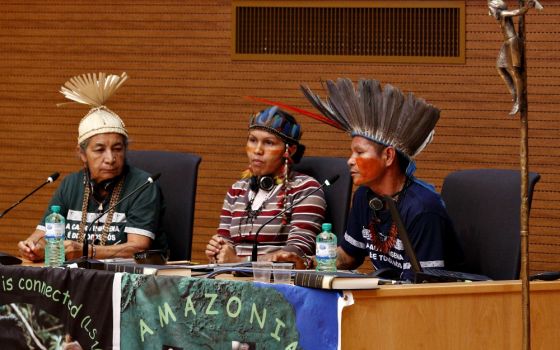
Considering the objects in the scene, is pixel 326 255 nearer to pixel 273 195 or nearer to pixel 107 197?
pixel 273 195

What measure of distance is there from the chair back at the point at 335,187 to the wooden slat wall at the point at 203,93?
53.6 inches

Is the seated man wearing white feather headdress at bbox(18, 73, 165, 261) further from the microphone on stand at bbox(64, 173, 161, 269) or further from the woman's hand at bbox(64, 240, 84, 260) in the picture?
the woman's hand at bbox(64, 240, 84, 260)

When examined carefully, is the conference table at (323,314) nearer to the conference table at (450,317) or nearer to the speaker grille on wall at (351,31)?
the conference table at (450,317)

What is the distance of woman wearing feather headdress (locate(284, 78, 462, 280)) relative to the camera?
383 centimetres

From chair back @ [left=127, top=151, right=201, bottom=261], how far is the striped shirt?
16cm

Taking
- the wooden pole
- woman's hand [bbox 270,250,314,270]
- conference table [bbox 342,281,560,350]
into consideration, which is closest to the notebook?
conference table [bbox 342,281,560,350]

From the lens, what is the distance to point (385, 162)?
3947 millimetres

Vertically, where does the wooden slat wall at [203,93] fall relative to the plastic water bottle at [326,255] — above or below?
above

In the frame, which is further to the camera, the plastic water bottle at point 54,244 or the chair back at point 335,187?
the chair back at point 335,187

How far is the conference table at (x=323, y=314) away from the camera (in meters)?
3.08

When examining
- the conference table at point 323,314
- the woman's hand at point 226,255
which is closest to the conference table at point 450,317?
the conference table at point 323,314

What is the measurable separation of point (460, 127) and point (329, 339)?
9.75 ft

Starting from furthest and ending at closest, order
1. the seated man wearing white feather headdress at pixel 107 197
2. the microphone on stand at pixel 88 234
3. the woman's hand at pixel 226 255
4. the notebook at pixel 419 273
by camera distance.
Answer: the seated man wearing white feather headdress at pixel 107 197 < the woman's hand at pixel 226 255 < the microphone on stand at pixel 88 234 < the notebook at pixel 419 273

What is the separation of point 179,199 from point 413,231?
4.34 ft
